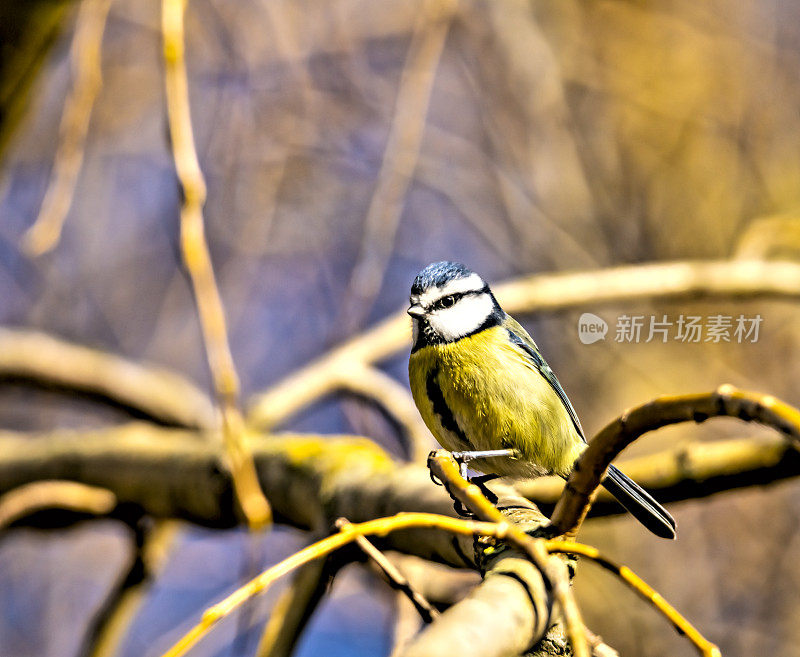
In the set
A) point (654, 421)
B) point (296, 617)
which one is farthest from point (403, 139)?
point (654, 421)

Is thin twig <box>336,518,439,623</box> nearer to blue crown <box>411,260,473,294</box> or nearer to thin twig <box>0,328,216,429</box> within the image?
blue crown <box>411,260,473,294</box>

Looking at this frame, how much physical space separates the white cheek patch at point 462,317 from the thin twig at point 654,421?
63 centimetres

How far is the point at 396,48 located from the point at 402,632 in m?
3.10

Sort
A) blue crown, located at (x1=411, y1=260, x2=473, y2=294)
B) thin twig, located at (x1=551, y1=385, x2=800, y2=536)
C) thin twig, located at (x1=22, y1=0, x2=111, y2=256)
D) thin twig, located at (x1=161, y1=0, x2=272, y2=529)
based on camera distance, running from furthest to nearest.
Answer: thin twig, located at (x1=22, y1=0, x2=111, y2=256) → blue crown, located at (x1=411, y1=260, x2=473, y2=294) → thin twig, located at (x1=161, y1=0, x2=272, y2=529) → thin twig, located at (x1=551, y1=385, x2=800, y2=536)

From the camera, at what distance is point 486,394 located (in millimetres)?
1520

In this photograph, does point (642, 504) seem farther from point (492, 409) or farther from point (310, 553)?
point (310, 553)

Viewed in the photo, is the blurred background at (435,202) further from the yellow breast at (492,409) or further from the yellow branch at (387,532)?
the yellow branch at (387,532)

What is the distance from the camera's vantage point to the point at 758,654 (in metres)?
3.34

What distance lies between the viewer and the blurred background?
3.62 metres

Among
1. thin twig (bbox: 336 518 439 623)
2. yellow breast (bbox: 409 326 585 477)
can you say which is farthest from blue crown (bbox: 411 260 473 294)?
thin twig (bbox: 336 518 439 623)

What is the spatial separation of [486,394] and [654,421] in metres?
0.73

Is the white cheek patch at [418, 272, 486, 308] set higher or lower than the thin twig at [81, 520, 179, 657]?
higher

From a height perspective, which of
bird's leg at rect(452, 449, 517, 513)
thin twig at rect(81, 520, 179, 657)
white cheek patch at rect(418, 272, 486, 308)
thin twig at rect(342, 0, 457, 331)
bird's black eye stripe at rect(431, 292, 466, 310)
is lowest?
thin twig at rect(81, 520, 179, 657)

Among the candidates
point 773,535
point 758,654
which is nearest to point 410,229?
point 773,535
